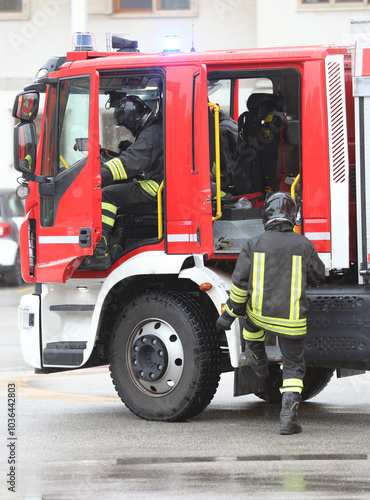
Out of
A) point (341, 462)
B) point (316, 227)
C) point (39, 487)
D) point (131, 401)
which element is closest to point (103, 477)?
point (39, 487)

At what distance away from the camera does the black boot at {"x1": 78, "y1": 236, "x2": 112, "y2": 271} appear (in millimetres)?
7871

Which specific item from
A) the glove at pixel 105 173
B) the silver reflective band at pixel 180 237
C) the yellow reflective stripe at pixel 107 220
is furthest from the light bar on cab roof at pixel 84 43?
the silver reflective band at pixel 180 237

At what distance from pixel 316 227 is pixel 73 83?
1.99 m

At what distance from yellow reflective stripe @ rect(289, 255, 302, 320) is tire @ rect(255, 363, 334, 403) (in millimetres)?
1601

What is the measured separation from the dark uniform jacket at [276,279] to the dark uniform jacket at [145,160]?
105 centimetres

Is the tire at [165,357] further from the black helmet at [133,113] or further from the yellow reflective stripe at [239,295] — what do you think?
the black helmet at [133,113]

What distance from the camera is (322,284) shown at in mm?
7457

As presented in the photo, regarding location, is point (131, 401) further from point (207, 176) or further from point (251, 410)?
point (207, 176)

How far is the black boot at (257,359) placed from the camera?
7.29 m

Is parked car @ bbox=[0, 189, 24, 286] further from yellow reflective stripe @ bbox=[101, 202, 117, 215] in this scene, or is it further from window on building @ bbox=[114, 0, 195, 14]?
yellow reflective stripe @ bbox=[101, 202, 117, 215]

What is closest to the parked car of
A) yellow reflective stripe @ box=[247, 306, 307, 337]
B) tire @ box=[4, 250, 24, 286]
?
tire @ box=[4, 250, 24, 286]

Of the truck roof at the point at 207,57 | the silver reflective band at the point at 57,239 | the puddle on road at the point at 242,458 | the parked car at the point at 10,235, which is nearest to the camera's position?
the puddle on road at the point at 242,458

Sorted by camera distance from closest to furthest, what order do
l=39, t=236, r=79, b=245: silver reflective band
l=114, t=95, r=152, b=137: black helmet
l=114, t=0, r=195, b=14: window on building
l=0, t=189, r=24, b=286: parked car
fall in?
l=39, t=236, r=79, b=245: silver reflective band, l=114, t=95, r=152, b=137: black helmet, l=0, t=189, r=24, b=286: parked car, l=114, t=0, r=195, b=14: window on building

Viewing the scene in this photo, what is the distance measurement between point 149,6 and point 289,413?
18376 millimetres
